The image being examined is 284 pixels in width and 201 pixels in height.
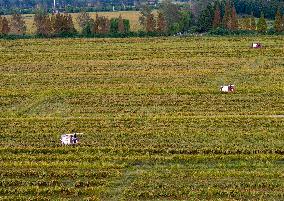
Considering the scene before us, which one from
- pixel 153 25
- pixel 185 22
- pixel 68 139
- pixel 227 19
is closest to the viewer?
pixel 68 139

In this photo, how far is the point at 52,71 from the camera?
3347 centimetres

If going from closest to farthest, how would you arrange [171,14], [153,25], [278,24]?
1. [278,24]
2. [153,25]
3. [171,14]

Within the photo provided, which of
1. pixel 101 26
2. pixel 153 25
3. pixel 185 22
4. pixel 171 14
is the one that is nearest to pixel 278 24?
pixel 185 22

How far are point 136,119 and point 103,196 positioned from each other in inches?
291

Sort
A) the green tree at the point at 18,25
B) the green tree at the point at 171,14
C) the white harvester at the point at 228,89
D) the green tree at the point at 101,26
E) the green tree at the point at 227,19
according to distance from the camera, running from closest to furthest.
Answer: the white harvester at the point at 228,89 → the green tree at the point at 227,19 → the green tree at the point at 101,26 → the green tree at the point at 18,25 → the green tree at the point at 171,14

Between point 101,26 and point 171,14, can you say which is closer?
point 101,26

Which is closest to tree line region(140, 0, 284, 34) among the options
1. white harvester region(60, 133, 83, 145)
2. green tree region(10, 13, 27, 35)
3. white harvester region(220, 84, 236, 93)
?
green tree region(10, 13, 27, 35)

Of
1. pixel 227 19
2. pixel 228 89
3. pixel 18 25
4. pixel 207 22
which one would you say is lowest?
pixel 228 89

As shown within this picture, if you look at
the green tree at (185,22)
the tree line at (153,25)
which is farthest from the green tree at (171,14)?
the tree line at (153,25)

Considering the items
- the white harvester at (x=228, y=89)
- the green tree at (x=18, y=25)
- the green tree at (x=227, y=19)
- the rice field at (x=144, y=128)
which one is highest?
the green tree at (x=227, y=19)

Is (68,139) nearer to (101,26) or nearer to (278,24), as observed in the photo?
Result: (278,24)

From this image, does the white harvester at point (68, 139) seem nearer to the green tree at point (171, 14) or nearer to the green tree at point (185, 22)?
the green tree at point (185, 22)

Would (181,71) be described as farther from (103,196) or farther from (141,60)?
(103,196)

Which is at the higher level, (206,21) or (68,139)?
(206,21)
